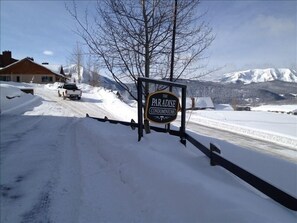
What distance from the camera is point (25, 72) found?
226ft

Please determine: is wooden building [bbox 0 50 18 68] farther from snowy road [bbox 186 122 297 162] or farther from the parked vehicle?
snowy road [bbox 186 122 297 162]

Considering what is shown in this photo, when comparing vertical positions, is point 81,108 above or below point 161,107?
below

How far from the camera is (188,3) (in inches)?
401

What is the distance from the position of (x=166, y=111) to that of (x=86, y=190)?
10.3ft

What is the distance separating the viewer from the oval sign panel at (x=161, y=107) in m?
7.56

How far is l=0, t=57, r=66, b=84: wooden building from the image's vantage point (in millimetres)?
68188

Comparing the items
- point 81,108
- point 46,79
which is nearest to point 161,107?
point 81,108

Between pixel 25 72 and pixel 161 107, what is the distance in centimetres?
6790

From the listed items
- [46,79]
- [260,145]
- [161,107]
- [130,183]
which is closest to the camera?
[130,183]

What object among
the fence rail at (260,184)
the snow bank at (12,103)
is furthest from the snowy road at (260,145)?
the snow bank at (12,103)

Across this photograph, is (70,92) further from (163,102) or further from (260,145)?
(163,102)

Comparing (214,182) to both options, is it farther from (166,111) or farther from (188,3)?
(188,3)

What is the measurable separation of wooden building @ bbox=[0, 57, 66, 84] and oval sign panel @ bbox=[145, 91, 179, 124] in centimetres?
6638

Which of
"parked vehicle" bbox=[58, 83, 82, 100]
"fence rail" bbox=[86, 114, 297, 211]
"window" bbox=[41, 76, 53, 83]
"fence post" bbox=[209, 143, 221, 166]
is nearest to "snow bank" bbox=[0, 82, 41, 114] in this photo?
"parked vehicle" bbox=[58, 83, 82, 100]
